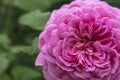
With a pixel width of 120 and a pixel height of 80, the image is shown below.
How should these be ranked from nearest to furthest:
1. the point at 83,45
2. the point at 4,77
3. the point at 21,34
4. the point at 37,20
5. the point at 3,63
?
the point at 83,45 → the point at 37,20 → the point at 3,63 → the point at 4,77 → the point at 21,34

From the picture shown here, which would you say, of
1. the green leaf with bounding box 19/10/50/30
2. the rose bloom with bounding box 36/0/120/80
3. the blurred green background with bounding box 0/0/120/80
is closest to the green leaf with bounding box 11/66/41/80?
the blurred green background with bounding box 0/0/120/80

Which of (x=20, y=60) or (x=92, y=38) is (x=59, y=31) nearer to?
(x=92, y=38)

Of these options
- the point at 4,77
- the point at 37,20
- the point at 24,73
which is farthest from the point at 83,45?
the point at 4,77

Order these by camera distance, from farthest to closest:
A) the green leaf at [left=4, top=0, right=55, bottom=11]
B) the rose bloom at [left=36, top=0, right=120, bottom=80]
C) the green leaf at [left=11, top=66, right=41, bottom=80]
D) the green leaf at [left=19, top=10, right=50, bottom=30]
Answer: the green leaf at [left=4, top=0, right=55, bottom=11] → the green leaf at [left=11, top=66, right=41, bottom=80] → the green leaf at [left=19, top=10, right=50, bottom=30] → the rose bloom at [left=36, top=0, right=120, bottom=80]

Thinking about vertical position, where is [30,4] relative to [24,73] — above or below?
above

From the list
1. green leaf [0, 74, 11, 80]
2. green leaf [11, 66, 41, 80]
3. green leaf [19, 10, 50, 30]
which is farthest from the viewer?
green leaf [0, 74, 11, 80]

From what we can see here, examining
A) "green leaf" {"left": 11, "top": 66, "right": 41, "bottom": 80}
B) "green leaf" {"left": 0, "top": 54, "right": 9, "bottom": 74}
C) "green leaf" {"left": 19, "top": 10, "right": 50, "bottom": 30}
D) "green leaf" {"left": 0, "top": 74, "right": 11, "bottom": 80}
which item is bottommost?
"green leaf" {"left": 0, "top": 74, "right": 11, "bottom": 80}

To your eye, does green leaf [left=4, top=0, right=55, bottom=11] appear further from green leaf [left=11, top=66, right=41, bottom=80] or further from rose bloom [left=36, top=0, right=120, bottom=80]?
rose bloom [left=36, top=0, right=120, bottom=80]

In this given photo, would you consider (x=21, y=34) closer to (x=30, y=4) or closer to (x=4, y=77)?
(x=30, y=4)
